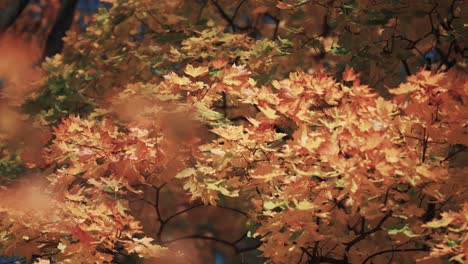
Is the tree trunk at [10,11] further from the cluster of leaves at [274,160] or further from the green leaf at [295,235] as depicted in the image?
the green leaf at [295,235]

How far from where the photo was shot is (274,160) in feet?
18.3

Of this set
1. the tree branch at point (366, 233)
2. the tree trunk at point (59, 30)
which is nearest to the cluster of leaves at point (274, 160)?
the tree branch at point (366, 233)

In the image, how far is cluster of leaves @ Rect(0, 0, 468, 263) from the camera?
197 inches

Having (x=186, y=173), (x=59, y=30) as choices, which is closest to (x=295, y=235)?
(x=186, y=173)

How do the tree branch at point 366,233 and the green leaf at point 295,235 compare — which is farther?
the tree branch at point 366,233

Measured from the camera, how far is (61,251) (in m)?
6.23

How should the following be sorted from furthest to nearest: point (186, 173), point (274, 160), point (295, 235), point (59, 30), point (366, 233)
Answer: point (59, 30) → point (186, 173) → point (274, 160) → point (366, 233) → point (295, 235)

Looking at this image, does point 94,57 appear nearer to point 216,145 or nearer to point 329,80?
point 216,145

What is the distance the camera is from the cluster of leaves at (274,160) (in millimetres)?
5000

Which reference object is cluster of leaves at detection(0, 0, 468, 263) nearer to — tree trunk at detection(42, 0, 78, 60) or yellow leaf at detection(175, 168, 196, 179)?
yellow leaf at detection(175, 168, 196, 179)

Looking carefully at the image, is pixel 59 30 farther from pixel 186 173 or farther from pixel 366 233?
pixel 366 233

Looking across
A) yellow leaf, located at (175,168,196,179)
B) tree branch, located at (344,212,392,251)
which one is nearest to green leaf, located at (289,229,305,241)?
tree branch, located at (344,212,392,251)

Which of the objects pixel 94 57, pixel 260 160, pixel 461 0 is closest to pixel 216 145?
pixel 260 160

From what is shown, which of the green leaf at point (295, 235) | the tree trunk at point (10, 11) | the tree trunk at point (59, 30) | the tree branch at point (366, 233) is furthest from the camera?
the tree trunk at point (59, 30)
